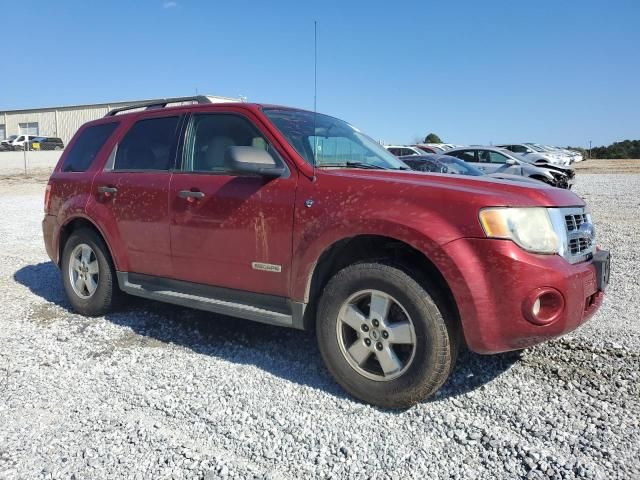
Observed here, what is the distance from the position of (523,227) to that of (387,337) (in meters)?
1.00

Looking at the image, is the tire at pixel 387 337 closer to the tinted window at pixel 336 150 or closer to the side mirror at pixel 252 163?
the side mirror at pixel 252 163

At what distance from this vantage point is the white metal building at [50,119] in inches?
2203

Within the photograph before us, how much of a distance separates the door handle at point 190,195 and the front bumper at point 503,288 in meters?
1.93

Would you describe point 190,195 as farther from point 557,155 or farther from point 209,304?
point 557,155

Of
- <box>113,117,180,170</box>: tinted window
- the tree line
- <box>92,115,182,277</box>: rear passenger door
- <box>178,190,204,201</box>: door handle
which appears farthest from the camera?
the tree line

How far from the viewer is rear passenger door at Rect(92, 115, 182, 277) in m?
4.33

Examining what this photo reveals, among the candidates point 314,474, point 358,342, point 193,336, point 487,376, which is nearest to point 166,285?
point 193,336

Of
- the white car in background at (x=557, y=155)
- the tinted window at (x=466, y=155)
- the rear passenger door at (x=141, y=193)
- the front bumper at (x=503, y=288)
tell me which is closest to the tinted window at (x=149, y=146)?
the rear passenger door at (x=141, y=193)

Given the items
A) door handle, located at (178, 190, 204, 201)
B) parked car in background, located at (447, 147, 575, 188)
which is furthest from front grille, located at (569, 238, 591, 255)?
parked car in background, located at (447, 147, 575, 188)

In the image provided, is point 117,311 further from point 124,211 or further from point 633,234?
point 633,234

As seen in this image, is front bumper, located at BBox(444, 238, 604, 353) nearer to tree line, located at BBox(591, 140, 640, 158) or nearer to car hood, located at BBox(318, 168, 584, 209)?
car hood, located at BBox(318, 168, 584, 209)

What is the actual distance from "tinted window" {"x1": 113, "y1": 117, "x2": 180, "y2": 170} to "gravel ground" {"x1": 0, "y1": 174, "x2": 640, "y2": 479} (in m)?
1.44

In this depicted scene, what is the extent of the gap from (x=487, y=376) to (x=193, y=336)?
2.38m

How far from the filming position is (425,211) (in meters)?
3.08
